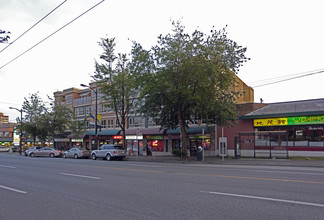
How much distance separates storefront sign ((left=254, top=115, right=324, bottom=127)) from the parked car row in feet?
48.0

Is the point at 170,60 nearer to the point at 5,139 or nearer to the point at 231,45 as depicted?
the point at 231,45

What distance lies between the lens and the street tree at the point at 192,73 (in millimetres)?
24312

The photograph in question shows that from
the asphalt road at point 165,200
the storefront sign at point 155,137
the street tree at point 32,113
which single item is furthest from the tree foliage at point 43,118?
the asphalt road at point 165,200

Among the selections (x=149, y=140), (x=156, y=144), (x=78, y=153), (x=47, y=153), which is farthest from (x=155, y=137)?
(x=47, y=153)

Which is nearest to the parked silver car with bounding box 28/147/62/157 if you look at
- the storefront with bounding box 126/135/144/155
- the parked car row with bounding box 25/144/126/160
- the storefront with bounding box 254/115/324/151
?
the parked car row with bounding box 25/144/126/160

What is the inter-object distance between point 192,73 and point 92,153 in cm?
1530

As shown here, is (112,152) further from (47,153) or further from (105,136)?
(105,136)

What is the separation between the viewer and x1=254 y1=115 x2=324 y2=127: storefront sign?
1036 inches

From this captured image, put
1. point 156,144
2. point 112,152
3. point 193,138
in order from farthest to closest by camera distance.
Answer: point 156,144, point 193,138, point 112,152

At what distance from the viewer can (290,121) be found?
27828mm

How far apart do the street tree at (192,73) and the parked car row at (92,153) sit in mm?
6545

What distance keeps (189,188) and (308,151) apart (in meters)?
21.5

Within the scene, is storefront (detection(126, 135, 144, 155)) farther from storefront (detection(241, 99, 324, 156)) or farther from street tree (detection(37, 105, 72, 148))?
storefront (detection(241, 99, 324, 156))

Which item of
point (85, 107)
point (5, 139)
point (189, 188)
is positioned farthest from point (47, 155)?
point (5, 139)
